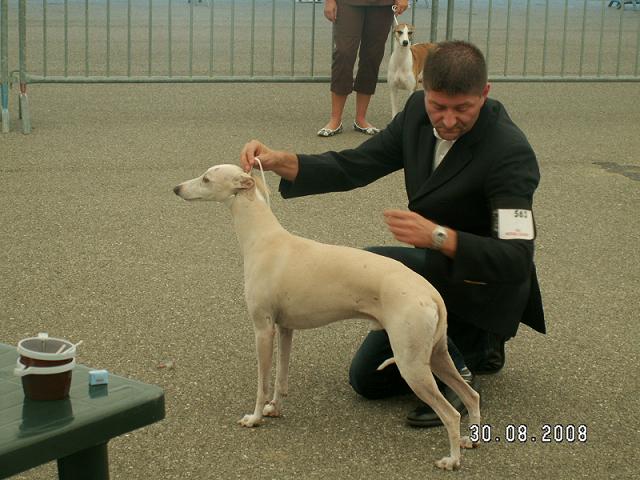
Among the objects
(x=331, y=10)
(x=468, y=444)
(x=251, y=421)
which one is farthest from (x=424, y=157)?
(x=331, y=10)

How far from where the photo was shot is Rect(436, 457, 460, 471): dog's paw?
4047mm

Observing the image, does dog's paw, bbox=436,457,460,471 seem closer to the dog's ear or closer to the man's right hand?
the dog's ear

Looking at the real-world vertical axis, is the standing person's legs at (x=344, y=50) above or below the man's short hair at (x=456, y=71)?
below

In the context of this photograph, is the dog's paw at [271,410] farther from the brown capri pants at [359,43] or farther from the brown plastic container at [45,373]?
the brown capri pants at [359,43]

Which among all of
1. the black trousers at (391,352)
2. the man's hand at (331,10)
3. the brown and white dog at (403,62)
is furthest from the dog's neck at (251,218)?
the brown and white dog at (403,62)

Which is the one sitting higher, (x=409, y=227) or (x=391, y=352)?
(x=409, y=227)

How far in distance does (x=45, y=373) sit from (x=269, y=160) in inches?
68.5

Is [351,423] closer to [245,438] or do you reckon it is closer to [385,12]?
[245,438]

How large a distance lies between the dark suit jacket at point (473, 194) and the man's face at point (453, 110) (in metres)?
0.09

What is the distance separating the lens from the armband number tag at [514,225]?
401 cm

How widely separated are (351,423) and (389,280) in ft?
2.48

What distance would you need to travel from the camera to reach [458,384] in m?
4.23

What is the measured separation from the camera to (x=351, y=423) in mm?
4449

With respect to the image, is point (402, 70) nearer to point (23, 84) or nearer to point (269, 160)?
point (23, 84)
